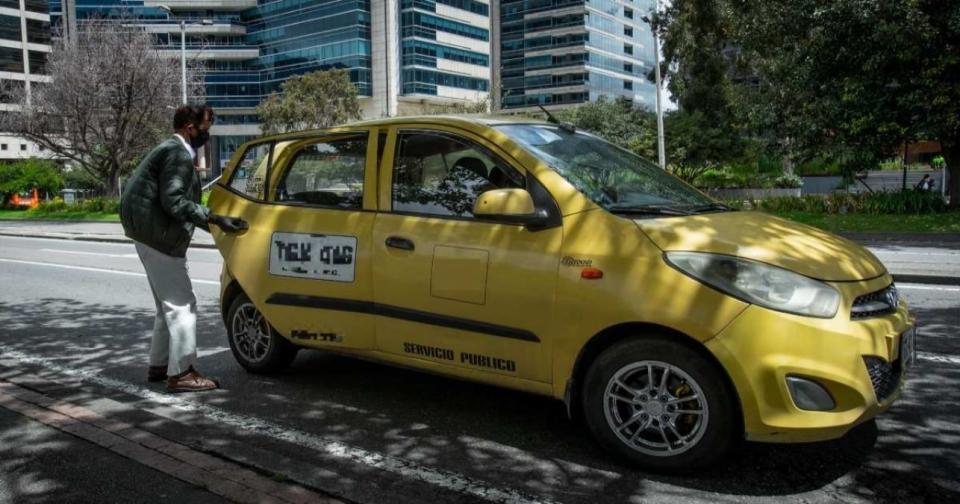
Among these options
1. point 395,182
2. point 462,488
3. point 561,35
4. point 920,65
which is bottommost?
point 462,488

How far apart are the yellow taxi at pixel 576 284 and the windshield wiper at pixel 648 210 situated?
2cm

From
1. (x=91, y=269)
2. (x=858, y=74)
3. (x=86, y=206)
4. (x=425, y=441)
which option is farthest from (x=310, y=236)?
(x=86, y=206)

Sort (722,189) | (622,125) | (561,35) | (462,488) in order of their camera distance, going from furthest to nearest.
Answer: (561,35) < (622,125) < (722,189) < (462,488)

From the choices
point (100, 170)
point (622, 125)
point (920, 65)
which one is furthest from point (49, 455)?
point (622, 125)

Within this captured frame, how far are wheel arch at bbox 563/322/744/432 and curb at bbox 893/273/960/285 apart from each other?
7399 millimetres

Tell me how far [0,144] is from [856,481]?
96959mm

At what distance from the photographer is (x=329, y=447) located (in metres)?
4.05

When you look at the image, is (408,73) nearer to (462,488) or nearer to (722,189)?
(722,189)

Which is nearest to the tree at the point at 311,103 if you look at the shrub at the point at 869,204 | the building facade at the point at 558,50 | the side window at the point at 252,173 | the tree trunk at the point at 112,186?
the tree trunk at the point at 112,186

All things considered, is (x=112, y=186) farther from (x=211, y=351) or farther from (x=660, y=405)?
(x=660, y=405)

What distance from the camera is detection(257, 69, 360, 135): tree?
194 ft

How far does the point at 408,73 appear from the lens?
79.1 meters

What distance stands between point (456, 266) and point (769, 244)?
5.27ft

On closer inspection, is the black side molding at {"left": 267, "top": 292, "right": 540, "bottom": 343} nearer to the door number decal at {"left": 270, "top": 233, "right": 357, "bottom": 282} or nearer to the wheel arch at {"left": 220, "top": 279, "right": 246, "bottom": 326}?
the door number decal at {"left": 270, "top": 233, "right": 357, "bottom": 282}
